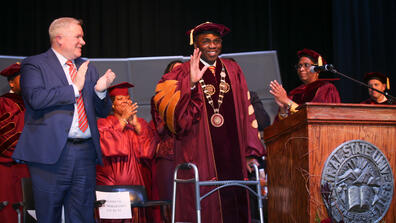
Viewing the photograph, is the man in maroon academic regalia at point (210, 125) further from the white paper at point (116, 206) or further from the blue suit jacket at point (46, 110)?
the blue suit jacket at point (46, 110)

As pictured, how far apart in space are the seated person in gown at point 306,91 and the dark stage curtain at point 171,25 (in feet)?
6.39

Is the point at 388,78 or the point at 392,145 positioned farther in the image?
the point at 388,78

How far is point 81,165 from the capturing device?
340 centimetres

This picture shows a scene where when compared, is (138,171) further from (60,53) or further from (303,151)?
(303,151)

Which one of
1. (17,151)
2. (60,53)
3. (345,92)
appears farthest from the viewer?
(345,92)

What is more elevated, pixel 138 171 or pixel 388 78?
pixel 388 78

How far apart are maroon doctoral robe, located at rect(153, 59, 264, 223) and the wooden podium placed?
1.36 m

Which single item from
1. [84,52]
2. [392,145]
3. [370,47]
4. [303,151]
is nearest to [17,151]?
[303,151]

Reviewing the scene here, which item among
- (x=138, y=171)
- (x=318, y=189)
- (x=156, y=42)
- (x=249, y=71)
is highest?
(x=156, y=42)

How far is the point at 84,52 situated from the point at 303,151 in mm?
5440

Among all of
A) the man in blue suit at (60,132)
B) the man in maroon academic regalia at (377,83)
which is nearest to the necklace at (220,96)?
the man in blue suit at (60,132)

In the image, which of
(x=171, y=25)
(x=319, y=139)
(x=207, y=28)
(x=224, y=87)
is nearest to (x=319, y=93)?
(x=224, y=87)

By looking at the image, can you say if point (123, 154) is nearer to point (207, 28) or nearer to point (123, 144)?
point (123, 144)

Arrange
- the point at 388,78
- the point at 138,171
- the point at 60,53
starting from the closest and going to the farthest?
the point at 60,53 → the point at 138,171 → the point at 388,78
